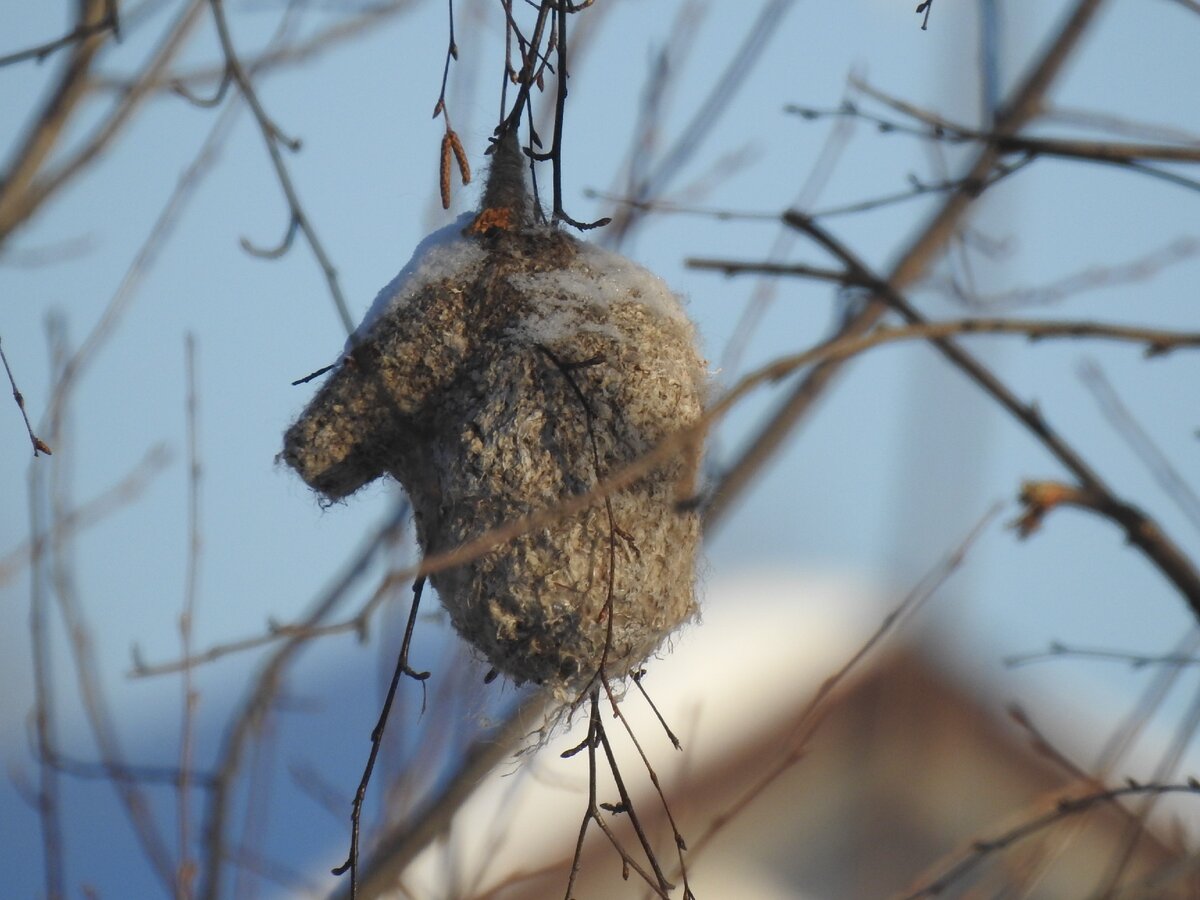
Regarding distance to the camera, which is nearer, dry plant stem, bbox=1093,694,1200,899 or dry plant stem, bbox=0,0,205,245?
dry plant stem, bbox=1093,694,1200,899

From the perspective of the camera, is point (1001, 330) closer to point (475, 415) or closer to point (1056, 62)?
point (475, 415)

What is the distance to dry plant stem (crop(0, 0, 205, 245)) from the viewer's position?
2.23 meters

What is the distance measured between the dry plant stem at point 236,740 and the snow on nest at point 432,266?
795 millimetres

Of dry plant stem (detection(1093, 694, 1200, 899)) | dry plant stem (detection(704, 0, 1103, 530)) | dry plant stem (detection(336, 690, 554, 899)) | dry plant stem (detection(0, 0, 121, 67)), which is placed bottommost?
dry plant stem (detection(1093, 694, 1200, 899))

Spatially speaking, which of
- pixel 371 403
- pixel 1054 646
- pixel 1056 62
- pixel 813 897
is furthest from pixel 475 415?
pixel 813 897

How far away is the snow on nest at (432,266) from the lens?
156cm

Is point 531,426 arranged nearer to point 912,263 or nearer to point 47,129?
point 912,263

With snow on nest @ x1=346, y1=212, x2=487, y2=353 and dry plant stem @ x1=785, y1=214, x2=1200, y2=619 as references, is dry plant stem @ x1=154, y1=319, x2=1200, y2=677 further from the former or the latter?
snow on nest @ x1=346, y1=212, x2=487, y2=353

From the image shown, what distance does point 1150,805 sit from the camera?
1582mm

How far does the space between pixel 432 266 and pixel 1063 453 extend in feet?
2.51

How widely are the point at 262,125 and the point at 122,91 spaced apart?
0.98 meters

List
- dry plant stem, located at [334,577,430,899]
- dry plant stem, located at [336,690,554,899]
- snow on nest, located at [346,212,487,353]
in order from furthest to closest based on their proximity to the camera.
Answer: dry plant stem, located at [336,690,554,899] < snow on nest, located at [346,212,487,353] < dry plant stem, located at [334,577,430,899]

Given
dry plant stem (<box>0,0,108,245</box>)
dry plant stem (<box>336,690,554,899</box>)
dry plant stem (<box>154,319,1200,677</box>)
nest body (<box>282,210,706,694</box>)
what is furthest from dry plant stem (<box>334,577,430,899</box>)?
dry plant stem (<box>0,0,108,245</box>)

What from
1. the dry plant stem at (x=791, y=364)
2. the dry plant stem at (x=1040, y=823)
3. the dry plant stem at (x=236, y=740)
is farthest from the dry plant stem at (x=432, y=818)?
the dry plant stem at (x=791, y=364)
